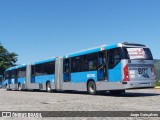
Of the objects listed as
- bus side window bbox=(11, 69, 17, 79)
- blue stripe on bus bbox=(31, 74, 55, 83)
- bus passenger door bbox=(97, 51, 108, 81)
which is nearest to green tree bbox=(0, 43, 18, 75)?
bus side window bbox=(11, 69, 17, 79)

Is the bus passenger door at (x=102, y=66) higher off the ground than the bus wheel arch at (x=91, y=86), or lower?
higher

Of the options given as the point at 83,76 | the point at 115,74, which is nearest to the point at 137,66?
the point at 115,74

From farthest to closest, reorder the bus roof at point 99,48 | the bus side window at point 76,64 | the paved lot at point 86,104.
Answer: the bus side window at point 76,64
the bus roof at point 99,48
the paved lot at point 86,104

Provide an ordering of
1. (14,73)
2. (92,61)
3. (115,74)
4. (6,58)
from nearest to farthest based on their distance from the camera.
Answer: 1. (115,74)
2. (92,61)
3. (14,73)
4. (6,58)

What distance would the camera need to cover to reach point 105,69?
63.6 feet

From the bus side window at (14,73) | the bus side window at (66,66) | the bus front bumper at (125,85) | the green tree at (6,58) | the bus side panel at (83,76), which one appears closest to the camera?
the bus front bumper at (125,85)

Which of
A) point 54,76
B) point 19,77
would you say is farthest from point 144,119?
point 19,77

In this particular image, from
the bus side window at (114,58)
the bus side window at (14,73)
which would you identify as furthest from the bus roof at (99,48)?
the bus side window at (14,73)

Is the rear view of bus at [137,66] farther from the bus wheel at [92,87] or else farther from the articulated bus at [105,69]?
the bus wheel at [92,87]

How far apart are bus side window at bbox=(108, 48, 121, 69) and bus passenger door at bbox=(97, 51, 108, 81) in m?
0.55

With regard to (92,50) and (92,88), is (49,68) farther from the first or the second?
(92,50)

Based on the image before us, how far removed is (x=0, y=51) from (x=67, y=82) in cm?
6258

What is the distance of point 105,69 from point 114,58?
112 cm

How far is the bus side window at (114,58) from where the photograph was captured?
18337 millimetres
